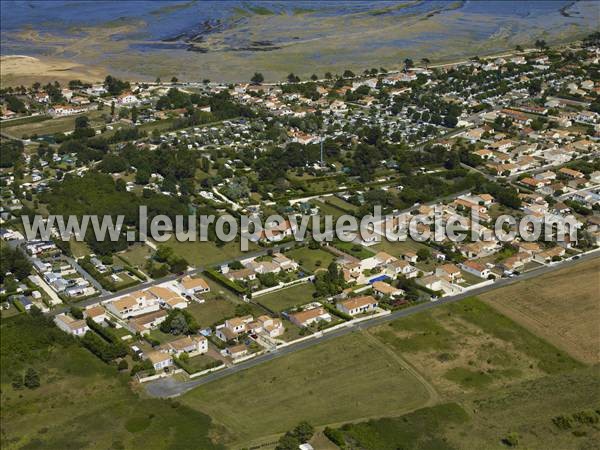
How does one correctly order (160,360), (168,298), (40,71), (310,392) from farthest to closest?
(40,71) → (168,298) → (160,360) → (310,392)

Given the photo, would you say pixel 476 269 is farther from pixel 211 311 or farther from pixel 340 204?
pixel 211 311

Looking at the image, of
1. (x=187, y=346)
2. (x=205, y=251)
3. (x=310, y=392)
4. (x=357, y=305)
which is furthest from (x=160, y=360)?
(x=205, y=251)

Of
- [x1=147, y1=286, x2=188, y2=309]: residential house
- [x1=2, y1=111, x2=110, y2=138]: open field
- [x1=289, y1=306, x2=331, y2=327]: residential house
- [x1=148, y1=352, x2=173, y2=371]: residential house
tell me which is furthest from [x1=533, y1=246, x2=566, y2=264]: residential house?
[x1=2, y1=111, x2=110, y2=138]: open field

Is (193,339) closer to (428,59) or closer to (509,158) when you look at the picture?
(509,158)

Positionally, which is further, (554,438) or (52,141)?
(52,141)

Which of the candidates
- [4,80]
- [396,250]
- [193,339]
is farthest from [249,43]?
[193,339]

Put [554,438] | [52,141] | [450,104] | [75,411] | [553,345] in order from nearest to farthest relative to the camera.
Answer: [554,438], [75,411], [553,345], [52,141], [450,104]
